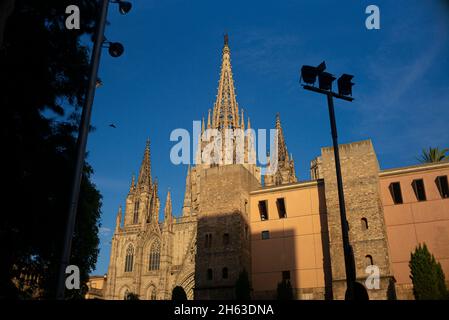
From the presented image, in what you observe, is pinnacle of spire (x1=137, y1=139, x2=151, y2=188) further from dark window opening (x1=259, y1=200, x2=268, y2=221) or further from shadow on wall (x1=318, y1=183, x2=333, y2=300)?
shadow on wall (x1=318, y1=183, x2=333, y2=300)

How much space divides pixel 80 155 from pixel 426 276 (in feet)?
65.9

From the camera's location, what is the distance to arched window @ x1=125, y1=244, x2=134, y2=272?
63494 millimetres

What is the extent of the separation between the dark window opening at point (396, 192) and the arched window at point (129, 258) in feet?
155

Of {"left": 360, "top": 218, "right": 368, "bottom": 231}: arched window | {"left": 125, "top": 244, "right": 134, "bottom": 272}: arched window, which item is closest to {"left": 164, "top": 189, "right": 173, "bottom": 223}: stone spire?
{"left": 125, "top": 244, "right": 134, "bottom": 272}: arched window

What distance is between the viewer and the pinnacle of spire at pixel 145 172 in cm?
7443

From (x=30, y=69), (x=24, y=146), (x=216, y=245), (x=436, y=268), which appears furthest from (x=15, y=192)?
(x=436, y=268)

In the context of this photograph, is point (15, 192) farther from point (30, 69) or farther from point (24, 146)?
point (30, 69)

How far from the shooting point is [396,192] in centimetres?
2519

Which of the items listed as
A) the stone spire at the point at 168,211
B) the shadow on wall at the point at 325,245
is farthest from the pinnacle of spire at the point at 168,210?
the shadow on wall at the point at 325,245

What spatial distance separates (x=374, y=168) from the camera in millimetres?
24781

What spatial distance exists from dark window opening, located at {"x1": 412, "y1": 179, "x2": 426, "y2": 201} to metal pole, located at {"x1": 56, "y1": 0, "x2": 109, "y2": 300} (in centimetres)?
2148

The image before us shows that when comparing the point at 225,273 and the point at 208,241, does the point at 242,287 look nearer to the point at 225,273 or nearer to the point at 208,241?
the point at 225,273

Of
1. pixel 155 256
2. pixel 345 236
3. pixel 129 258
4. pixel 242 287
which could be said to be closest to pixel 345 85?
pixel 345 236

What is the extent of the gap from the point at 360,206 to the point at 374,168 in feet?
7.84
